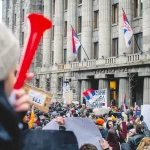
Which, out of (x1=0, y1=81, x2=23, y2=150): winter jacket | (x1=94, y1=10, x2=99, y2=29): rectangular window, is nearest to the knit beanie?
(x1=0, y1=81, x2=23, y2=150): winter jacket

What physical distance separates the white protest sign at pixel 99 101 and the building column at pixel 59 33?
87.2ft

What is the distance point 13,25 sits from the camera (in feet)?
200

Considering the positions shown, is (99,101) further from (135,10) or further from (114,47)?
(114,47)

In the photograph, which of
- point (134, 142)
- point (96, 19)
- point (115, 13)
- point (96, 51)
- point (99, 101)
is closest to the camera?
point (134, 142)

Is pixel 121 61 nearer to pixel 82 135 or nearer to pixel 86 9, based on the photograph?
pixel 86 9

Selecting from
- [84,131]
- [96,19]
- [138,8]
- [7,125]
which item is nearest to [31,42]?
[7,125]

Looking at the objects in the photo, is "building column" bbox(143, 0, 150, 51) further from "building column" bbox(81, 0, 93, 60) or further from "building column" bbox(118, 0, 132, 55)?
"building column" bbox(81, 0, 93, 60)

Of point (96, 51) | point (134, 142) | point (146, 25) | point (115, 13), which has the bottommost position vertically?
point (134, 142)

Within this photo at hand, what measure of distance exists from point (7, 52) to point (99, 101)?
19079 mm

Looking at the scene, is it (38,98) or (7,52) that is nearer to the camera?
(7,52)

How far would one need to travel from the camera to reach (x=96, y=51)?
4131 cm

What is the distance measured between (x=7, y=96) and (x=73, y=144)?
1030mm

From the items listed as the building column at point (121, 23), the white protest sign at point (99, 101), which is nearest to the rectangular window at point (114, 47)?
the building column at point (121, 23)

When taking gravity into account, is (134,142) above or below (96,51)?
below
